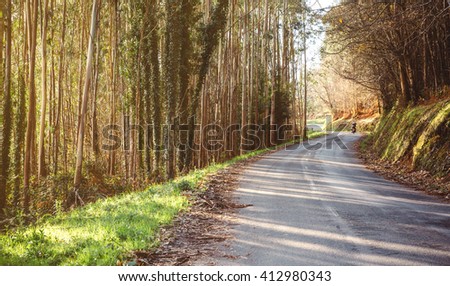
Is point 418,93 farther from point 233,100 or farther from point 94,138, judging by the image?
point 94,138

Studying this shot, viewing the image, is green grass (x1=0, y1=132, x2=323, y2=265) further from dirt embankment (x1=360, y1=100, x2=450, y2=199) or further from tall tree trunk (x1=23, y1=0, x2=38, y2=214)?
dirt embankment (x1=360, y1=100, x2=450, y2=199)

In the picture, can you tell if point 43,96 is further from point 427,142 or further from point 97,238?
point 427,142

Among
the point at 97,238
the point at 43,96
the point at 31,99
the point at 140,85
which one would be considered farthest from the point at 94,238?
the point at 140,85

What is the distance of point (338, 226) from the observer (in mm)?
6949

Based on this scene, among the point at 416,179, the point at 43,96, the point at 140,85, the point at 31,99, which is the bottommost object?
the point at 416,179

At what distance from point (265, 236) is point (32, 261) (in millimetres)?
3475

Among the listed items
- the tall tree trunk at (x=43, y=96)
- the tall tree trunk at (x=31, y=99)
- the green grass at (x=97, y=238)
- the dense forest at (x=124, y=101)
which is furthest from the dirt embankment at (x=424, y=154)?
the tall tree trunk at (x=43, y=96)

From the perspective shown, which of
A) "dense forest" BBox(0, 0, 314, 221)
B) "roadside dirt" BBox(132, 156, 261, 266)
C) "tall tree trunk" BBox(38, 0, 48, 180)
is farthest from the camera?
"tall tree trunk" BBox(38, 0, 48, 180)

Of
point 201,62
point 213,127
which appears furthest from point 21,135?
point 213,127

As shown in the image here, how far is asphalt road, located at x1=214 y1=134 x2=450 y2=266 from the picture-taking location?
539 cm

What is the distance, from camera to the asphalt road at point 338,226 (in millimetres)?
5395

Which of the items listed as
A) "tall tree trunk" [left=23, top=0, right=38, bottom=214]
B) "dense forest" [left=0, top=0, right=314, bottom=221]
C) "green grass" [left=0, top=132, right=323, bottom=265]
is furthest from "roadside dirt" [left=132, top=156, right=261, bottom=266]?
"tall tree trunk" [left=23, top=0, right=38, bottom=214]

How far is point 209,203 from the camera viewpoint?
9.20m

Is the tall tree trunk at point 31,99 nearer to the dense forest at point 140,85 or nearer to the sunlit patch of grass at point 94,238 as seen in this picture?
the dense forest at point 140,85
